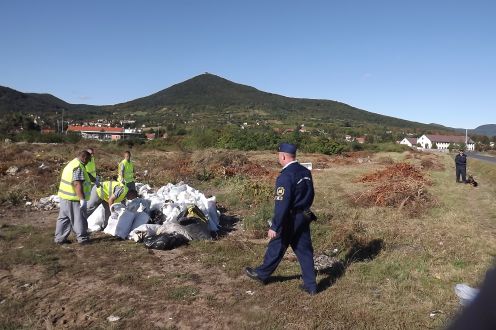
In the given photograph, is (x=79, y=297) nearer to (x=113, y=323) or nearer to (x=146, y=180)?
(x=113, y=323)

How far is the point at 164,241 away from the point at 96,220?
201cm

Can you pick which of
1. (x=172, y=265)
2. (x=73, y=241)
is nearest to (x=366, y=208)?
(x=172, y=265)

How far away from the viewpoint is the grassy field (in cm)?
443

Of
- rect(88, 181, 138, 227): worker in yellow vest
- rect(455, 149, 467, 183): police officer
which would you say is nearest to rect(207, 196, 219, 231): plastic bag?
rect(88, 181, 138, 227): worker in yellow vest

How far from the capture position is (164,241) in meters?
7.03

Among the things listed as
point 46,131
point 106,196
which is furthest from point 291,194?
point 46,131

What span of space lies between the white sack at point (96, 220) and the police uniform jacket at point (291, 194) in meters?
4.66

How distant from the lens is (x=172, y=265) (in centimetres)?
629

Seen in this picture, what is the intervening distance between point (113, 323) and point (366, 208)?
7.83 metres

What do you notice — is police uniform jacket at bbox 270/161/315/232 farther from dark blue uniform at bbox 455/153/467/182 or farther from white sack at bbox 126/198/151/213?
dark blue uniform at bbox 455/153/467/182

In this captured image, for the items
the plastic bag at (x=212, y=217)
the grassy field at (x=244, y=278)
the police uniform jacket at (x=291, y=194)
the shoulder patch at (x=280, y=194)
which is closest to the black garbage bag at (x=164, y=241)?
the grassy field at (x=244, y=278)

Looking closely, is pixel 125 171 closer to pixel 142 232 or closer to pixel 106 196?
pixel 106 196

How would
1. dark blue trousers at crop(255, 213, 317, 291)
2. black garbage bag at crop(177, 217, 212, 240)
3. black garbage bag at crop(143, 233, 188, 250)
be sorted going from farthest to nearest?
1. black garbage bag at crop(177, 217, 212, 240)
2. black garbage bag at crop(143, 233, 188, 250)
3. dark blue trousers at crop(255, 213, 317, 291)

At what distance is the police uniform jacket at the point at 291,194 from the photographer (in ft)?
15.7
